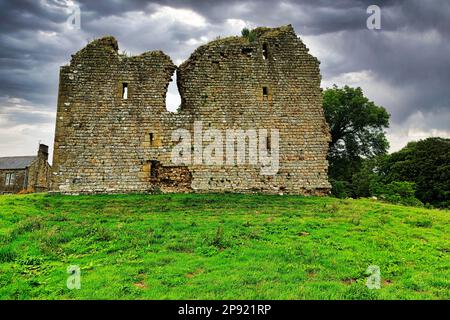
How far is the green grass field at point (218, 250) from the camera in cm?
726

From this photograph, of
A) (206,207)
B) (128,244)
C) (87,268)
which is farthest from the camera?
(206,207)

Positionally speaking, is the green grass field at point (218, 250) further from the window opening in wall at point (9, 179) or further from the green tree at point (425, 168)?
the window opening in wall at point (9, 179)

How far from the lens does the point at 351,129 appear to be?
37.3 meters

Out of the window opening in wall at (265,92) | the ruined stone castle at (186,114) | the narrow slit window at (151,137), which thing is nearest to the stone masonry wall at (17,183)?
the ruined stone castle at (186,114)

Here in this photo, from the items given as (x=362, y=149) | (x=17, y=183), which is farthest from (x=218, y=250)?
(x=17, y=183)

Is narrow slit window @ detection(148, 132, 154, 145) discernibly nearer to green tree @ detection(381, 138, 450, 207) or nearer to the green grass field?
the green grass field

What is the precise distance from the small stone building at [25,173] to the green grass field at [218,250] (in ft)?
117

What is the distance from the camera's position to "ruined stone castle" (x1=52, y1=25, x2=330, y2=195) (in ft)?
60.7

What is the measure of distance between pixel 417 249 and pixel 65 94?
53.3 feet

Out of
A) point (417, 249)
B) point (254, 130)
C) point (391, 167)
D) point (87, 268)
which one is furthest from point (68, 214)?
point (391, 167)

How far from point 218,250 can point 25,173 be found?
45.7m

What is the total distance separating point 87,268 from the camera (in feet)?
28.2

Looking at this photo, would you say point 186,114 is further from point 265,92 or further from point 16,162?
point 16,162
